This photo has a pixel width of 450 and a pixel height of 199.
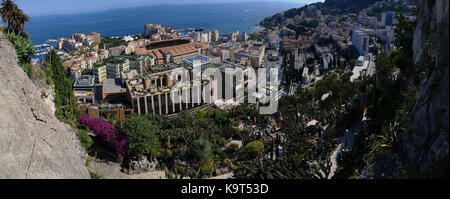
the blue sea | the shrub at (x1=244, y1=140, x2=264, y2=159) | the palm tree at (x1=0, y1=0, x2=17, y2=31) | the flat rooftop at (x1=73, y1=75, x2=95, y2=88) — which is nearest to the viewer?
the palm tree at (x1=0, y1=0, x2=17, y2=31)

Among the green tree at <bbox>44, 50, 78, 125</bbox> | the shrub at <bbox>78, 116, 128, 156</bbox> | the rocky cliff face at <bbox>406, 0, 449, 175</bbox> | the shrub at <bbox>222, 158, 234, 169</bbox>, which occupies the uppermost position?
the rocky cliff face at <bbox>406, 0, 449, 175</bbox>

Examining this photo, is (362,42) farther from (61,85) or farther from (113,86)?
(61,85)

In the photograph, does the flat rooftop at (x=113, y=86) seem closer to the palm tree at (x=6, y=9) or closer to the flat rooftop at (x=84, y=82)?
the flat rooftop at (x=84, y=82)

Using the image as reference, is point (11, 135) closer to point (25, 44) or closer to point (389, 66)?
point (25, 44)

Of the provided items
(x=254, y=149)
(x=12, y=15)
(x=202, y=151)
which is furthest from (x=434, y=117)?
(x=12, y=15)

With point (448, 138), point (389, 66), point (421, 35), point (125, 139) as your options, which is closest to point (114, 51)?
point (125, 139)

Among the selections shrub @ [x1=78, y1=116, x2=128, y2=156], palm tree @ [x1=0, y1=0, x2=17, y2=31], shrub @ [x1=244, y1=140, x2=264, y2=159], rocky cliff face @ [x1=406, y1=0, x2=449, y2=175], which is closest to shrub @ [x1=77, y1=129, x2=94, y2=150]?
shrub @ [x1=78, y1=116, x2=128, y2=156]

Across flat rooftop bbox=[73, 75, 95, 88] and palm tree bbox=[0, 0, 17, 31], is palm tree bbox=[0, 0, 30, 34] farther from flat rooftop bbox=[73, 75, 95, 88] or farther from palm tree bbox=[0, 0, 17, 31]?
flat rooftop bbox=[73, 75, 95, 88]
